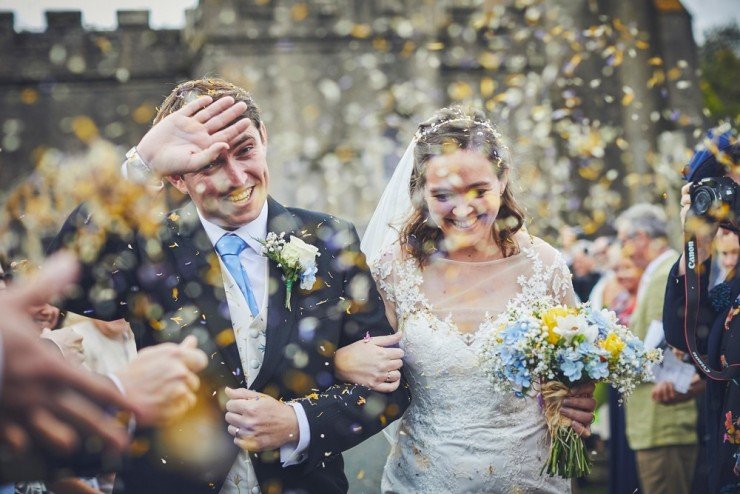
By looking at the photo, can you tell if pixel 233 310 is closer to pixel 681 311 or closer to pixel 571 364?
pixel 571 364

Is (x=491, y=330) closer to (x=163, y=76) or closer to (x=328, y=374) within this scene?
(x=328, y=374)

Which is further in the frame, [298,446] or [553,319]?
[553,319]

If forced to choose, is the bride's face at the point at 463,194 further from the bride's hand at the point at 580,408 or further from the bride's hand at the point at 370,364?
the bride's hand at the point at 580,408

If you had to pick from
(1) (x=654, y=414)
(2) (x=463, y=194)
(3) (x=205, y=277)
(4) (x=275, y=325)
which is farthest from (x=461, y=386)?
(1) (x=654, y=414)

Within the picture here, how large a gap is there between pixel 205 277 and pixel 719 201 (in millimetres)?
2448

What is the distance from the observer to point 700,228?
3818 millimetres

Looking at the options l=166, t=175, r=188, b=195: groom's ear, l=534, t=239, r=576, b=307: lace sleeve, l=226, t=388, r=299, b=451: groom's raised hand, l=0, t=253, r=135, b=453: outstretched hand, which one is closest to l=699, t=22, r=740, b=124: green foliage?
l=534, t=239, r=576, b=307: lace sleeve

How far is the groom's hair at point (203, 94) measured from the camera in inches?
129

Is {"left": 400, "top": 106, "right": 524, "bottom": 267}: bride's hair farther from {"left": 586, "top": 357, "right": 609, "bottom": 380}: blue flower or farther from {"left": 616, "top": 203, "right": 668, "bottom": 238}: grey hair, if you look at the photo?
{"left": 616, "top": 203, "right": 668, "bottom": 238}: grey hair

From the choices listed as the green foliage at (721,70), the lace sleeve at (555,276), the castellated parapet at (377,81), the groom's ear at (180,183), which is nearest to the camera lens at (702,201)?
the lace sleeve at (555,276)

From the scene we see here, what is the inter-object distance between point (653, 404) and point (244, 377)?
152 inches

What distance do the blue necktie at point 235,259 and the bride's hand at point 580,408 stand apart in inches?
54.9

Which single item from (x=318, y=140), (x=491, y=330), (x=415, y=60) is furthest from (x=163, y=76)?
(x=491, y=330)

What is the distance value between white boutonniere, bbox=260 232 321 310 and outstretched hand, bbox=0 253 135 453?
5.16ft
